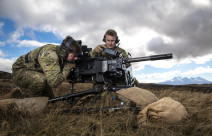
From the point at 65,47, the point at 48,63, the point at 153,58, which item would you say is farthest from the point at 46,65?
the point at 153,58

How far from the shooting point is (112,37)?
595 cm

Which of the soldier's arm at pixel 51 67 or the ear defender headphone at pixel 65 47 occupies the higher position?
the ear defender headphone at pixel 65 47

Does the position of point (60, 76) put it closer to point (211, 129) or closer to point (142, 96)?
point (142, 96)

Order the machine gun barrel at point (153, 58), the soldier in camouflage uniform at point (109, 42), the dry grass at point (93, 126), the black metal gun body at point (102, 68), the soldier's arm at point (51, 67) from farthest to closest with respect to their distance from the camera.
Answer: the soldier in camouflage uniform at point (109, 42) < the black metal gun body at point (102, 68) < the machine gun barrel at point (153, 58) < the soldier's arm at point (51, 67) < the dry grass at point (93, 126)

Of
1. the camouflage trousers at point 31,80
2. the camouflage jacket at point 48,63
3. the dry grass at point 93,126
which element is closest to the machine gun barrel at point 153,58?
the dry grass at point 93,126

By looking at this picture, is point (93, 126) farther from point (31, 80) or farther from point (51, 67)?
point (31, 80)

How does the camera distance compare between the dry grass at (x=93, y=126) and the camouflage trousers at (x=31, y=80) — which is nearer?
the dry grass at (x=93, y=126)

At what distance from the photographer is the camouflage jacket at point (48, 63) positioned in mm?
4023

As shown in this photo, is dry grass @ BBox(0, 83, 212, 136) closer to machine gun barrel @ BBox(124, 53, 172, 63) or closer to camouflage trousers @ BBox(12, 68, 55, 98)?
camouflage trousers @ BBox(12, 68, 55, 98)

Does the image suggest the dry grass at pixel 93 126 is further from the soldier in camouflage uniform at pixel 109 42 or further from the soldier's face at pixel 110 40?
the soldier's face at pixel 110 40

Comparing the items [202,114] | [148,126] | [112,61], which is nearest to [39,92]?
[112,61]

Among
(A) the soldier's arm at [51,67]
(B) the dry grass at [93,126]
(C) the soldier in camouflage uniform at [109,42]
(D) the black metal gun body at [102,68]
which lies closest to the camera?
(B) the dry grass at [93,126]

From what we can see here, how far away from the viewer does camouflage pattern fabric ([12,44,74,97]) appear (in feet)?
13.2

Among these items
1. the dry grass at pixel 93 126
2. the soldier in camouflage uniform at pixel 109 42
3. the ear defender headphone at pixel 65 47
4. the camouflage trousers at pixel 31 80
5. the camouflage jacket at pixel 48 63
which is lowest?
the dry grass at pixel 93 126
